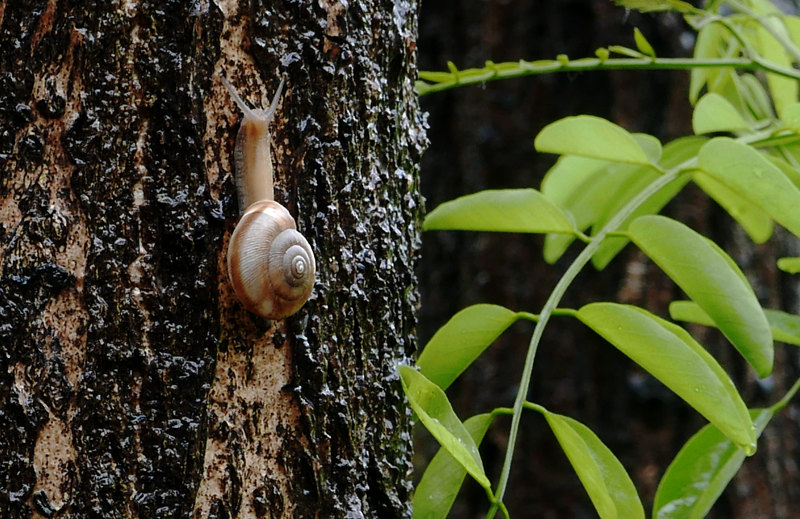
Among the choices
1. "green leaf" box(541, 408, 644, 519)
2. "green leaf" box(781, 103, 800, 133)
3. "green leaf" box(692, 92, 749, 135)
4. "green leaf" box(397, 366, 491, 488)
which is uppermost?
"green leaf" box(692, 92, 749, 135)

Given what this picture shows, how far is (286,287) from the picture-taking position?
20.2 inches

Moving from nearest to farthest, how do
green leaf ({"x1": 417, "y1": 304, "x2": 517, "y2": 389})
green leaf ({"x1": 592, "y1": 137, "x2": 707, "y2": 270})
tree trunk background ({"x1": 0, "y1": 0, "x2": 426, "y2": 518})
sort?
1. tree trunk background ({"x1": 0, "y1": 0, "x2": 426, "y2": 518})
2. green leaf ({"x1": 417, "y1": 304, "x2": 517, "y2": 389})
3. green leaf ({"x1": 592, "y1": 137, "x2": 707, "y2": 270})

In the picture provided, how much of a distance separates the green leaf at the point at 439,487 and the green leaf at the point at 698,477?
156mm

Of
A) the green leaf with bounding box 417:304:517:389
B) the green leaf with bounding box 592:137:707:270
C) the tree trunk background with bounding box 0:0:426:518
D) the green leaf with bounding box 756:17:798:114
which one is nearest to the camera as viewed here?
the tree trunk background with bounding box 0:0:426:518

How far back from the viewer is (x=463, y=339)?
2.05 ft

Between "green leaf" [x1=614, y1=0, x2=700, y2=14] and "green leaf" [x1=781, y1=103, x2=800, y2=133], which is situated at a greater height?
"green leaf" [x1=614, y1=0, x2=700, y2=14]

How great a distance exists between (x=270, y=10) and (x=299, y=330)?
0.65 ft

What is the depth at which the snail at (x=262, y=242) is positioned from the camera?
51cm

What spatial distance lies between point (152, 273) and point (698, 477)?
419mm

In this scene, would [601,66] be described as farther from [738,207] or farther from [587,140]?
[738,207]

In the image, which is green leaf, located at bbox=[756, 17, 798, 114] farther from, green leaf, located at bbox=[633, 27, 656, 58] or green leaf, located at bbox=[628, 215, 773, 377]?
green leaf, located at bbox=[628, 215, 773, 377]

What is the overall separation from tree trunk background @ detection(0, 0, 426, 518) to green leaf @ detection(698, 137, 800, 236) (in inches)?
10.7

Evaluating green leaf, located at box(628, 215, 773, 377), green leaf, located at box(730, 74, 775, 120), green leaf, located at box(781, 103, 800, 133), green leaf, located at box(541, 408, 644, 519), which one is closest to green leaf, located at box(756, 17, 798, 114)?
green leaf, located at box(730, 74, 775, 120)

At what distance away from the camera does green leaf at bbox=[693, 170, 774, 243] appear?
693 mm
